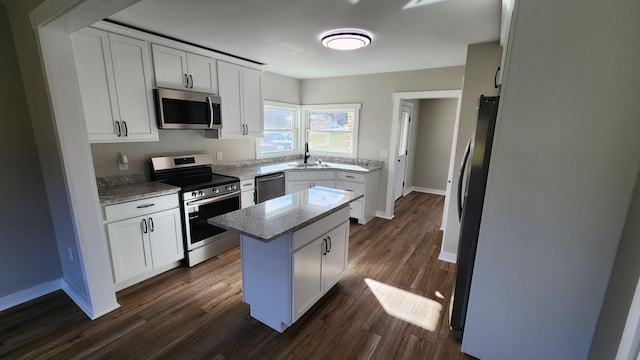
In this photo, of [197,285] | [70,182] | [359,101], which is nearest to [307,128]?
[359,101]

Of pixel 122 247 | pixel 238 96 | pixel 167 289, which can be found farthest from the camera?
pixel 238 96

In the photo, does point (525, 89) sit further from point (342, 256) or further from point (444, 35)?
point (342, 256)

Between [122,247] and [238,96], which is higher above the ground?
[238,96]

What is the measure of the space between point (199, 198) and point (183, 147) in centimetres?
85

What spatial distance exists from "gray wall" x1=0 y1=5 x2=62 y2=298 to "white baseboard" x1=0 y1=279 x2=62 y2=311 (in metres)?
0.04

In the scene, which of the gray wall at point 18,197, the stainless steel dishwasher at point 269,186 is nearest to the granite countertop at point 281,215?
the stainless steel dishwasher at point 269,186

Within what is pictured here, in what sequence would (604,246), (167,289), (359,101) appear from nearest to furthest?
(604,246), (167,289), (359,101)

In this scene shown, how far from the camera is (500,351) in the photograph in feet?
5.61

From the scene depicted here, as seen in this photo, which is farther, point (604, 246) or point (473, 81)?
point (473, 81)

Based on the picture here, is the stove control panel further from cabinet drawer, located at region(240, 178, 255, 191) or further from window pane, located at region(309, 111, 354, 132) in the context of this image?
window pane, located at region(309, 111, 354, 132)

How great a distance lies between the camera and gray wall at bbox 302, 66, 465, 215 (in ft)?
13.0

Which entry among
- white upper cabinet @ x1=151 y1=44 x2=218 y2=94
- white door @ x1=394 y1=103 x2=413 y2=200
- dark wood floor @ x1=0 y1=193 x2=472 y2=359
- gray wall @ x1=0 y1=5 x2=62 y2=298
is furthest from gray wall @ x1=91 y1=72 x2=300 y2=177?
white door @ x1=394 y1=103 x2=413 y2=200

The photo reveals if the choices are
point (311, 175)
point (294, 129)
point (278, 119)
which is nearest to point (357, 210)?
point (311, 175)

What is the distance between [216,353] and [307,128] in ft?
12.9
